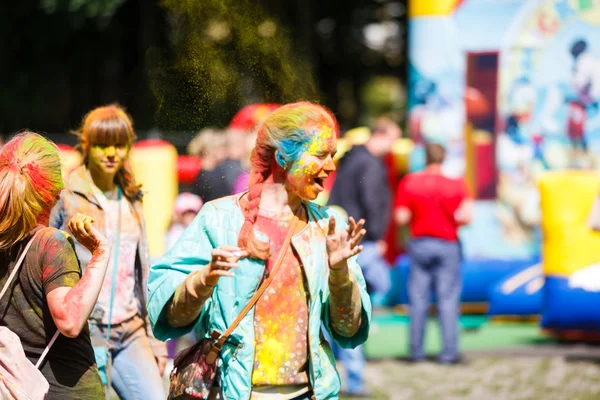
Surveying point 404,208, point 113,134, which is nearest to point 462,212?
point 404,208

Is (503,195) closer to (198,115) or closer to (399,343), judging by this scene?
(399,343)

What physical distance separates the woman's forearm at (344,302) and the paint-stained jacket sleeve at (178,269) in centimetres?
45

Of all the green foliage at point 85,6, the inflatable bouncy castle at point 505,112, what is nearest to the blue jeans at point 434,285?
the inflatable bouncy castle at point 505,112

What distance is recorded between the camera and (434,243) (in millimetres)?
9641

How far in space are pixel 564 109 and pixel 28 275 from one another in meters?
8.91

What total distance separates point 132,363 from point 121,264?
1.57 feet

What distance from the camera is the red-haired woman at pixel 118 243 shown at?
4852 millimetres

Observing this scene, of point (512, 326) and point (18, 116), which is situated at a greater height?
point (18, 116)

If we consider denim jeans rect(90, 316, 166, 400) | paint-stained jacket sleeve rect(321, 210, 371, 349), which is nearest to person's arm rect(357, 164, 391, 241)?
denim jeans rect(90, 316, 166, 400)

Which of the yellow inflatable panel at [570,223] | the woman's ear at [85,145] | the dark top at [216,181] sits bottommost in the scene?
the yellow inflatable panel at [570,223]

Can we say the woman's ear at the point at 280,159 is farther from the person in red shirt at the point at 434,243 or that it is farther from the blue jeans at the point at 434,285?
the blue jeans at the point at 434,285

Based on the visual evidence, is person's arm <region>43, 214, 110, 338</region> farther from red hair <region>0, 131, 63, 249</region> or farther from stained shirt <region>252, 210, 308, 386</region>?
stained shirt <region>252, 210, 308, 386</region>

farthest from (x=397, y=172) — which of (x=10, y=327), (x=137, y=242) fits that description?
(x=10, y=327)

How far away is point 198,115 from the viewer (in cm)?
418
